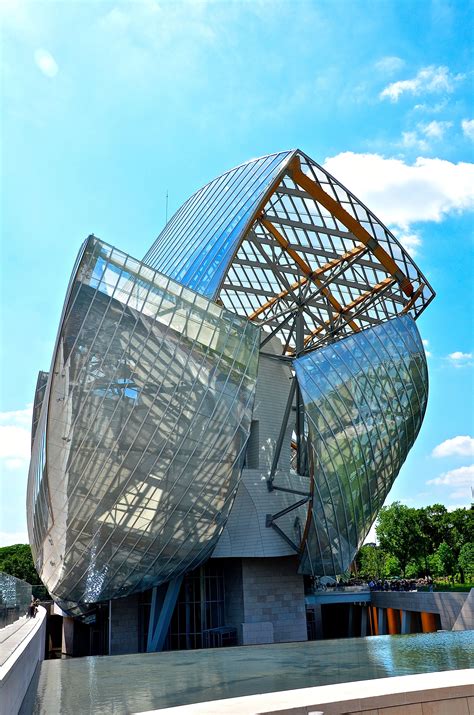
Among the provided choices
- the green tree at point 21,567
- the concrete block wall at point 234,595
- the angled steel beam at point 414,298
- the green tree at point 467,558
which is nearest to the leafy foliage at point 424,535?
the green tree at point 467,558

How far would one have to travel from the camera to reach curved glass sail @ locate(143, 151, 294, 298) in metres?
30.3

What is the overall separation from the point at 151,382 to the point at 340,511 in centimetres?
1310

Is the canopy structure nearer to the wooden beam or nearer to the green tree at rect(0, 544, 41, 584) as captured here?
the wooden beam

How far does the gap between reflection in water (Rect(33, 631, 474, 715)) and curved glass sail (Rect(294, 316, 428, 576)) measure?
10.9 m

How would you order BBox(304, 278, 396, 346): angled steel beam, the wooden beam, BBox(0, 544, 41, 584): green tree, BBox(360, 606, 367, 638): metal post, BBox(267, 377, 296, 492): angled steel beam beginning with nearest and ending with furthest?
BBox(267, 377, 296, 492): angled steel beam → the wooden beam → BBox(304, 278, 396, 346): angled steel beam → BBox(360, 606, 367, 638): metal post → BBox(0, 544, 41, 584): green tree

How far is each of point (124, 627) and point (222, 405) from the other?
1540cm

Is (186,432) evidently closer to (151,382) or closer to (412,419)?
(151,382)

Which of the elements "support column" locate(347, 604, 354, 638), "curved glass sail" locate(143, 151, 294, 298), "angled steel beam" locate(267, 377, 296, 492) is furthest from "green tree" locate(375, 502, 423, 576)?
"curved glass sail" locate(143, 151, 294, 298)

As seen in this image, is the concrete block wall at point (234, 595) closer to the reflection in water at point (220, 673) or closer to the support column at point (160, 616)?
the support column at point (160, 616)

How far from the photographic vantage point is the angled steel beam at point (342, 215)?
30.7 meters

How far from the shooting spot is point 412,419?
3481cm

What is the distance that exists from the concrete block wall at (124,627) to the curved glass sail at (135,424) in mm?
5939

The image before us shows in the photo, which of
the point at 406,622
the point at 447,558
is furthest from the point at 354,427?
the point at 447,558

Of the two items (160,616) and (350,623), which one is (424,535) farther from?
(160,616)
